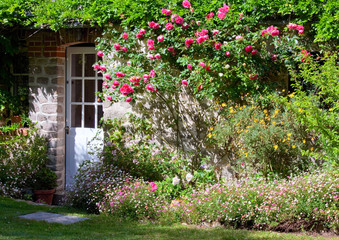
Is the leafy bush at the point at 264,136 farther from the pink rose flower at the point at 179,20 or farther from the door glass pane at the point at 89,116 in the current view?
the door glass pane at the point at 89,116

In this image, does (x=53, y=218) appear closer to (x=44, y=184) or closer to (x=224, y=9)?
(x=44, y=184)

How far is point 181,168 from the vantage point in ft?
25.3

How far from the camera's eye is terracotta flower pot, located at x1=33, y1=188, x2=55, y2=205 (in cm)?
825

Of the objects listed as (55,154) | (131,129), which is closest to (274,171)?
(131,129)

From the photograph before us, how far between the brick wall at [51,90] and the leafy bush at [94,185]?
1133 mm

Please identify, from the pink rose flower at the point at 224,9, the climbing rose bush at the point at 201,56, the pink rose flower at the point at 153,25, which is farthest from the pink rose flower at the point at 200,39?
the pink rose flower at the point at 153,25

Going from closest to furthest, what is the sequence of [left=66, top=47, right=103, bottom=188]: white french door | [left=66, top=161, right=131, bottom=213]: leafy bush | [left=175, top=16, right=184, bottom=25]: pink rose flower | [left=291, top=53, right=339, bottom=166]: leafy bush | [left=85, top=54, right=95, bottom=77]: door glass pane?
[left=291, top=53, right=339, bottom=166]: leafy bush < [left=66, top=161, right=131, bottom=213]: leafy bush < [left=175, top=16, right=184, bottom=25]: pink rose flower < [left=66, top=47, right=103, bottom=188]: white french door < [left=85, top=54, right=95, bottom=77]: door glass pane

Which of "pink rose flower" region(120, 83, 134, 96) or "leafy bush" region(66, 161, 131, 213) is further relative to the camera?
"pink rose flower" region(120, 83, 134, 96)

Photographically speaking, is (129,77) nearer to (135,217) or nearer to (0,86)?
(135,217)

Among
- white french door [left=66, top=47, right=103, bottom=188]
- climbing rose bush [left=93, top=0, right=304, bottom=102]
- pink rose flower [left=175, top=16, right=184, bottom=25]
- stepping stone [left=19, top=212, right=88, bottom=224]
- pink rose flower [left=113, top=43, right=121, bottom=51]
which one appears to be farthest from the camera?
white french door [left=66, top=47, right=103, bottom=188]

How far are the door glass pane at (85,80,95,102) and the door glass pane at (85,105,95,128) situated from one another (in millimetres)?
147

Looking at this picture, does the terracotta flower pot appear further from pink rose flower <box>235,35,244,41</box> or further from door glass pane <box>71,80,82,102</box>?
pink rose flower <box>235,35,244,41</box>

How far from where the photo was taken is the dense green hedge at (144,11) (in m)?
6.80

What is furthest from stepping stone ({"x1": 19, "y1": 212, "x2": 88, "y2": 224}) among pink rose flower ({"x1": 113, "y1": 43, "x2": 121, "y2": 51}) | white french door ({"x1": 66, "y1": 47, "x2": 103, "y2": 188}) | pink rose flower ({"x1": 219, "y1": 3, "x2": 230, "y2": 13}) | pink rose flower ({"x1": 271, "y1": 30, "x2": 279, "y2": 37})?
pink rose flower ({"x1": 271, "y1": 30, "x2": 279, "y2": 37})
